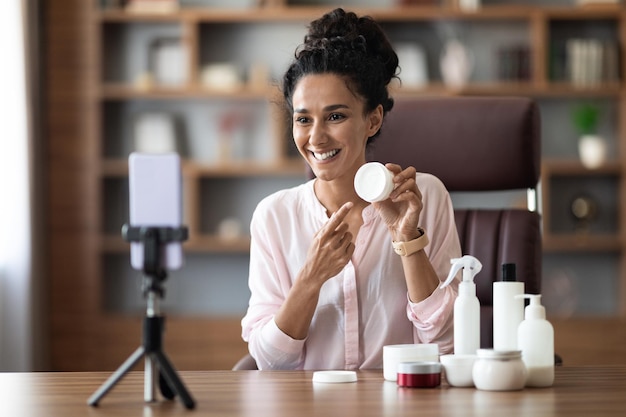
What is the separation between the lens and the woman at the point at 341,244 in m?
2.10

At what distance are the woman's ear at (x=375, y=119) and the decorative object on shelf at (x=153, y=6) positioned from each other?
2891 millimetres

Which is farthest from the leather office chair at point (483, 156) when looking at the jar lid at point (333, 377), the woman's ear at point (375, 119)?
the jar lid at point (333, 377)

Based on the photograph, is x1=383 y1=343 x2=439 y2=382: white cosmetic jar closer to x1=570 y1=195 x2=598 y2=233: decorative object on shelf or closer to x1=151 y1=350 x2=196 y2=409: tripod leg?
x1=151 y1=350 x2=196 y2=409: tripod leg

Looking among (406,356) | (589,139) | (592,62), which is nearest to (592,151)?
(589,139)

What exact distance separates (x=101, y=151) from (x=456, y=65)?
1773mm

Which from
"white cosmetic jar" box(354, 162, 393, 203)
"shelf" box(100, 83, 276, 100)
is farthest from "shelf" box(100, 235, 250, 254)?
"white cosmetic jar" box(354, 162, 393, 203)

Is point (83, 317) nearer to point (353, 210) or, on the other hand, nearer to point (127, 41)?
point (127, 41)

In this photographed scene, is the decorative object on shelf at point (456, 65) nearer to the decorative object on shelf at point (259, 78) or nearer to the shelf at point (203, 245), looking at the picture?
the decorative object on shelf at point (259, 78)

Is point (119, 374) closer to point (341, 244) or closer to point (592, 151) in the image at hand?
point (341, 244)

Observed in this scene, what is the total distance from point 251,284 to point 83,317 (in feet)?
9.39

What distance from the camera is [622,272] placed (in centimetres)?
504

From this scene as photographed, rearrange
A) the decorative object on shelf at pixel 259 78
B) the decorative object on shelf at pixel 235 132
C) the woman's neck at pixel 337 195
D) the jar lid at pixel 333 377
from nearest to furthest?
the jar lid at pixel 333 377
the woman's neck at pixel 337 195
the decorative object on shelf at pixel 259 78
the decorative object on shelf at pixel 235 132

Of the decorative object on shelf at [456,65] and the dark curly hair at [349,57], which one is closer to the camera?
the dark curly hair at [349,57]

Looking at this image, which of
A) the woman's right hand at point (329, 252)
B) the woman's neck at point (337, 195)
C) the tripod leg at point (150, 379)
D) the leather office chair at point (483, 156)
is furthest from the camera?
the leather office chair at point (483, 156)
